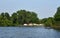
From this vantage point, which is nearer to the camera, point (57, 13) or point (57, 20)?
point (57, 20)

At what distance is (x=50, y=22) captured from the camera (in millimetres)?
98438

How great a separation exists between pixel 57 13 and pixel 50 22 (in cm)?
843

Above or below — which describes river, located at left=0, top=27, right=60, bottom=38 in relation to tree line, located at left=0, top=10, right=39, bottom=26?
below

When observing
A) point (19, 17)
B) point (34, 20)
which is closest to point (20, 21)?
point (19, 17)

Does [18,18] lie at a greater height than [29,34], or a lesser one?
greater

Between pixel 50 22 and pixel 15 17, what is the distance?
35611mm

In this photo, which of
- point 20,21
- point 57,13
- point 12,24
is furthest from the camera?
point 20,21

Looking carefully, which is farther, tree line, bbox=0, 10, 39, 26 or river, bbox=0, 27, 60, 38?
tree line, bbox=0, 10, 39, 26

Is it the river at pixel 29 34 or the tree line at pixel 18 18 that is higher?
the tree line at pixel 18 18

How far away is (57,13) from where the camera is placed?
104875 mm

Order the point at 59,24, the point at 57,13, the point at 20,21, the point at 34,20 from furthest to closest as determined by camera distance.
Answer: the point at 34,20 → the point at 20,21 → the point at 57,13 → the point at 59,24

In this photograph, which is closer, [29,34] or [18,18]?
[29,34]

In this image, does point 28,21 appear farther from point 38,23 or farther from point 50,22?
point 50,22

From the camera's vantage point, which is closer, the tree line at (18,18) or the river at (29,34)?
the river at (29,34)
